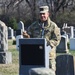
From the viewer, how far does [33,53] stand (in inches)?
319

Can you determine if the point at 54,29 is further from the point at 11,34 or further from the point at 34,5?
the point at 34,5

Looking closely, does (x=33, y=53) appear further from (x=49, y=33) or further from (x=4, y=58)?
(x=4, y=58)

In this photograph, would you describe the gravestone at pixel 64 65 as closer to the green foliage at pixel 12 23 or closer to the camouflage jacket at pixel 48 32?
the camouflage jacket at pixel 48 32

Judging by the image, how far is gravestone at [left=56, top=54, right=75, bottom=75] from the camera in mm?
8586

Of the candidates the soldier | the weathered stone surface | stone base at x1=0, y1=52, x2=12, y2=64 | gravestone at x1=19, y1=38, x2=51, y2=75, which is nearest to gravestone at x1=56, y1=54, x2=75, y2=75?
the soldier

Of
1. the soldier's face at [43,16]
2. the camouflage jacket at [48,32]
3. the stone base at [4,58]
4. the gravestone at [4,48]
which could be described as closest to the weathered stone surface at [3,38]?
the gravestone at [4,48]

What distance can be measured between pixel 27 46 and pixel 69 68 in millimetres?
1076

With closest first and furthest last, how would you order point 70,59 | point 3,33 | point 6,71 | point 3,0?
point 70,59, point 6,71, point 3,33, point 3,0

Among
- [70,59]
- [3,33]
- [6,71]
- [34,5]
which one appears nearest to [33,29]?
[70,59]

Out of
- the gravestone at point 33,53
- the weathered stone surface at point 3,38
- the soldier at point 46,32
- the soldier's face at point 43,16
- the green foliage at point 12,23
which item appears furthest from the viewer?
the green foliage at point 12,23

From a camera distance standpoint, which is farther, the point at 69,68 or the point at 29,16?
the point at 29,16

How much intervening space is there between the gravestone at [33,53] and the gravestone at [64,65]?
1.65 feet

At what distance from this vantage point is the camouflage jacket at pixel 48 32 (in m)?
8.30

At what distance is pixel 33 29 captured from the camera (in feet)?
27.5
